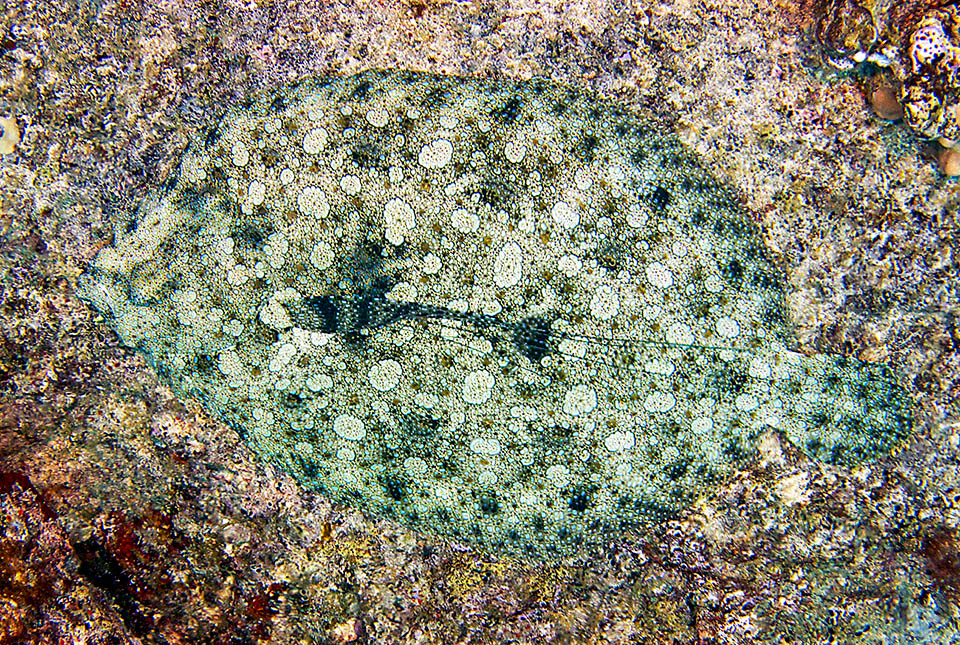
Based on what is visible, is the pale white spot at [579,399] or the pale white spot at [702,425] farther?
the pale white spot at [702,425]

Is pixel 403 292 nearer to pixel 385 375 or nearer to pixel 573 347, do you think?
pixel 385 375

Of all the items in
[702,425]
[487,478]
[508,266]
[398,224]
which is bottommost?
[487,478]

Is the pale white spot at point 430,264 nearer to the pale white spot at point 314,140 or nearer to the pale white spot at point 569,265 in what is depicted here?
the pale white spot at point 569,265

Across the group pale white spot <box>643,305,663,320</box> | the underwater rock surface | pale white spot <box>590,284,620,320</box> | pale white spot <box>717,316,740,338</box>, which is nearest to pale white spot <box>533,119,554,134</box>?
the underwater rock surface

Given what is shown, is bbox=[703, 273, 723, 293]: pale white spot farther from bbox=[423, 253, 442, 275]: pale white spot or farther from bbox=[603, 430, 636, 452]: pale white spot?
bbox=[423, 253, 442, 275]: pale white spot

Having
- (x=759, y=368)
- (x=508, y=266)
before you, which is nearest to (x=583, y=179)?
(x=508, y=266)

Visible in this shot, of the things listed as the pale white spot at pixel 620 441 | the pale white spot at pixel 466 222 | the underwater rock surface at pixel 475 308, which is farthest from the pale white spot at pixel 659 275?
the pale white spot at pixel 466 222
